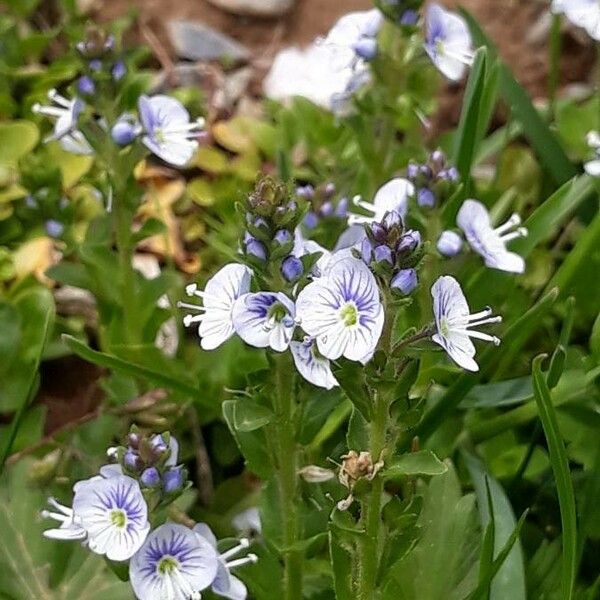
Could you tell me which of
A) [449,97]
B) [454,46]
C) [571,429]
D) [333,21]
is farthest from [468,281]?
[333,21]

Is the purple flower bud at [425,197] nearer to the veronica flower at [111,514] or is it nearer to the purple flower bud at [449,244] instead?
the purple flower bud at [449,244]

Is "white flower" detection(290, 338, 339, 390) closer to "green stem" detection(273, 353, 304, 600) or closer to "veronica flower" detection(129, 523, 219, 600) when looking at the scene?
"green stem" detection(273, 353, 304, 600)

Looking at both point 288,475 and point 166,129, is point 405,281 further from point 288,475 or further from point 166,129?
point 166,129

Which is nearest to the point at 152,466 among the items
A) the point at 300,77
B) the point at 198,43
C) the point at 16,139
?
the point at 16,139

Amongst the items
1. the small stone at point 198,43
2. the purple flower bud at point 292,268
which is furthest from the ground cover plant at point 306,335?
the small stone at point 198,43

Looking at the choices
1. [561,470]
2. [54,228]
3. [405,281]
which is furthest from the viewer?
[54,228]

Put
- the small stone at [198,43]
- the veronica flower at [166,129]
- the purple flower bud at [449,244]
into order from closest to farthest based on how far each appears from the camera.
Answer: the purple flower bud at [449,244] < the veronica flower at [166,129] < the small stone at [198,43]
